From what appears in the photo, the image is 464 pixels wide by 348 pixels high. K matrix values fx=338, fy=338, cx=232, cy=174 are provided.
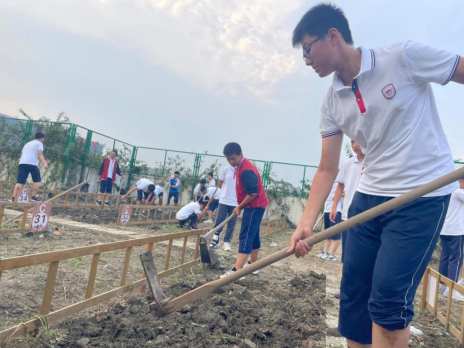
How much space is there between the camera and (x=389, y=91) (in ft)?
5.21

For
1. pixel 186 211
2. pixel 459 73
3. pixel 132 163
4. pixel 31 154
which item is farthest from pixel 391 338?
pixel 132 163

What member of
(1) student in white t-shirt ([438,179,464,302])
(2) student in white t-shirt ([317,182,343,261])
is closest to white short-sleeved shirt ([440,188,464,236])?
(1) student in white t-shirt ([438,179,464,302])

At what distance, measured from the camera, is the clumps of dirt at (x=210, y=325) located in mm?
2365

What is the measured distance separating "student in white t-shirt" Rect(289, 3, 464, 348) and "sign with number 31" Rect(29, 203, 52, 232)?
4693 millimetres

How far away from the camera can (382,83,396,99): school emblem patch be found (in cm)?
158

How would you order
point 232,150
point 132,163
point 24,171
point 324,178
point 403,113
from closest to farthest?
point 403,113, point 324,178, point 232,150, point 24,171, point 132,163

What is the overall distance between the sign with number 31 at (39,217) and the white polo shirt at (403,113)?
506 centimetres

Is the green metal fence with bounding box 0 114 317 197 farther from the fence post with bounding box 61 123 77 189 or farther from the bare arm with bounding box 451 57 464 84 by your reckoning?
the bare arm with bounding box 451 57 464 84

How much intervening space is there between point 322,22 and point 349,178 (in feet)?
10.1

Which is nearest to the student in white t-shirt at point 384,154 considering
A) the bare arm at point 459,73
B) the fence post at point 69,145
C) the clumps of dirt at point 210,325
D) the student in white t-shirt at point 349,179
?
the bare arm at point 459,73

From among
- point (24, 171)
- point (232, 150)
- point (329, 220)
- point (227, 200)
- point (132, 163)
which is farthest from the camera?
point (132, 163)

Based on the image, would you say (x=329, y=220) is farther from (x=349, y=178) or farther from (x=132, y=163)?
(x=132, y=163)

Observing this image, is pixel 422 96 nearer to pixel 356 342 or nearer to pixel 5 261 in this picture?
pixel 356 342

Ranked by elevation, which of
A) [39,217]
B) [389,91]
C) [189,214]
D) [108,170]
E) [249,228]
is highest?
[389,91]
